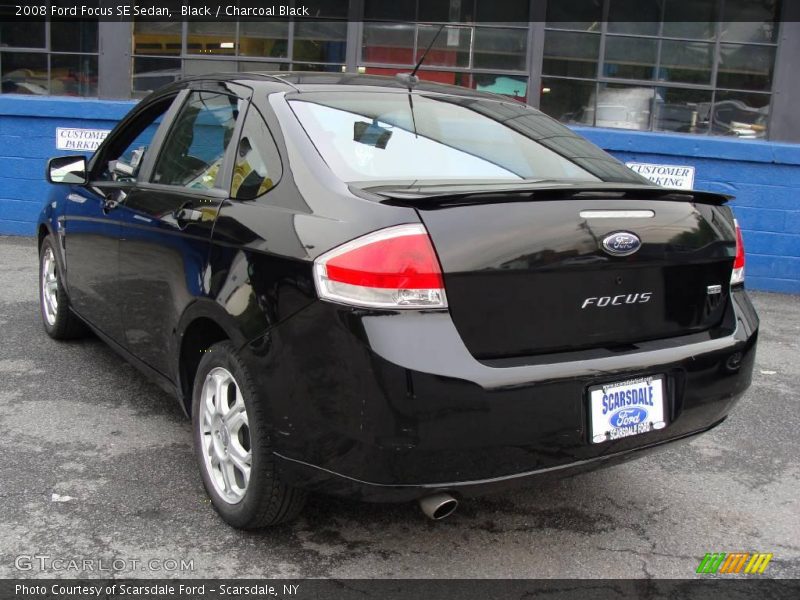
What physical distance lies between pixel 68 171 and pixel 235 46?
4.95 meters

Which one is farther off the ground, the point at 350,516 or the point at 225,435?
the point at 225,435

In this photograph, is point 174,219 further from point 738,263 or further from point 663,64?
point 663,64

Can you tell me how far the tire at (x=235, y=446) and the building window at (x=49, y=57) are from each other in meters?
7.01

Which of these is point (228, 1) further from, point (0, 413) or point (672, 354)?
point (672, 354)

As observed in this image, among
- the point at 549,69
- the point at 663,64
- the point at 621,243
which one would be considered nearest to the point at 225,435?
the point at 621,243

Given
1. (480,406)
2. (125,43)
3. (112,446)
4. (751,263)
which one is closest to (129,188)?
(112,446)

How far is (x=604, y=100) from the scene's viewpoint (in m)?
8.80

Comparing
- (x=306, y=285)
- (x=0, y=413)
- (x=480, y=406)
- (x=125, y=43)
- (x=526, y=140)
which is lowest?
(x=0, y=413)

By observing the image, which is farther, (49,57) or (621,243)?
(49,57)

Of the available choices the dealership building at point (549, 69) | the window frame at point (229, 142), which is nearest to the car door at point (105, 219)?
the window frame at point (229, 142)

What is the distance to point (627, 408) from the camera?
277 centimetres

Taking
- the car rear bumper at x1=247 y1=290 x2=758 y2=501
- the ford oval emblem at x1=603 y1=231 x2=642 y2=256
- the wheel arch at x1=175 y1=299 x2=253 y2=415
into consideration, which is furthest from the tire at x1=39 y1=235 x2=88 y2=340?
the ford oval emblem at x1=603 y1=231 x2=642 y2=256

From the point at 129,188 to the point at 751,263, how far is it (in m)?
6.45

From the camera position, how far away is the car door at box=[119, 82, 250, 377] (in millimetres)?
3271
